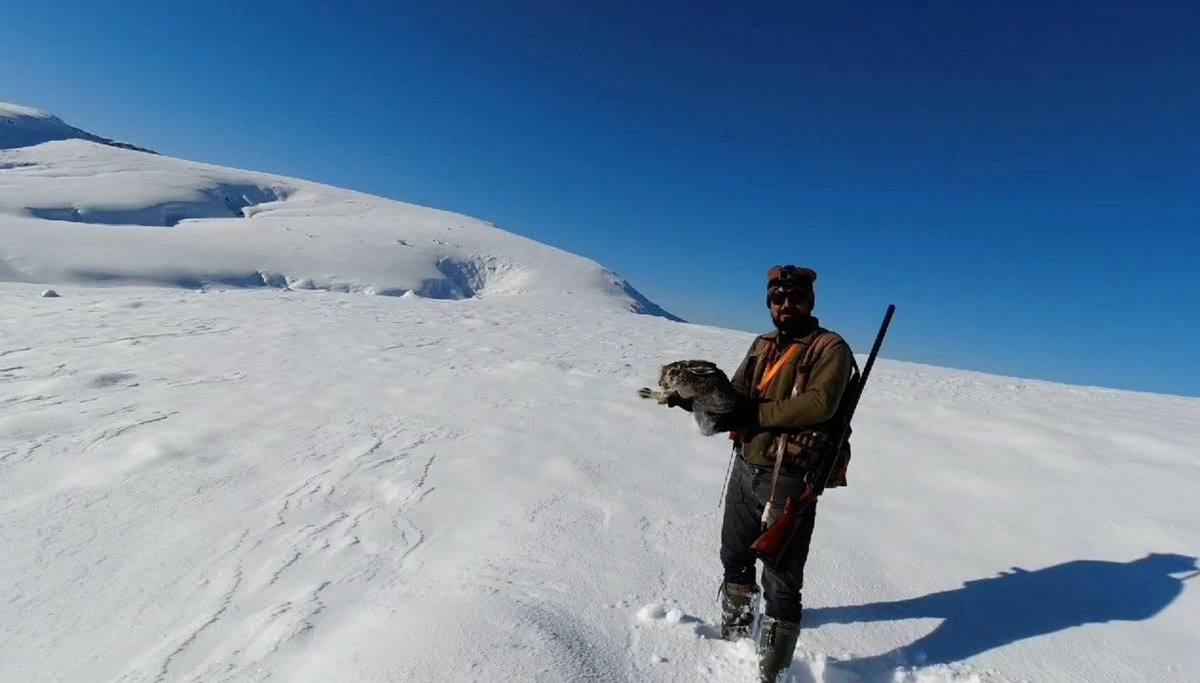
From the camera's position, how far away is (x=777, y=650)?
268 cm

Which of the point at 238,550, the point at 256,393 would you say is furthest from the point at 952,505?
the point at 256,393

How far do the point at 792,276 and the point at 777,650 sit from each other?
1.80m

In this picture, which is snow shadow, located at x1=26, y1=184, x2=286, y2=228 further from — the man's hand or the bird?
the man's hand

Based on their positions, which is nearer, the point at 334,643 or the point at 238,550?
the point at 334,643

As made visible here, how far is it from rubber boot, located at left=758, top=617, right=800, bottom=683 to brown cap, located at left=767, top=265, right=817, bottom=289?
165 centimetres

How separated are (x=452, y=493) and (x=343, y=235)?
63.1 meters

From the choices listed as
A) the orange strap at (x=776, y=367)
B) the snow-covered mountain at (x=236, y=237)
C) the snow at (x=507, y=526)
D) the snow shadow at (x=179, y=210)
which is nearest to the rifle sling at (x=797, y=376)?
the orange strap at (x=776, y=367)

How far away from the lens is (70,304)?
13320mm

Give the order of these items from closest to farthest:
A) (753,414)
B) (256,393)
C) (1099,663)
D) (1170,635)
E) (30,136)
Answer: (753,414)
(1099,663)
(1170,635)
(256,393)
(30,136)

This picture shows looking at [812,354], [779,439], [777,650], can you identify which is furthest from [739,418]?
[777,650]

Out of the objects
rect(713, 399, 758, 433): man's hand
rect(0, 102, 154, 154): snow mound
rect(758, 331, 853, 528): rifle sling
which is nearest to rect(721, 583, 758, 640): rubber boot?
rect(758, 331, 853, 528): rifle sling

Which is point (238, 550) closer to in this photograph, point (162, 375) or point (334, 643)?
point (334, 643)

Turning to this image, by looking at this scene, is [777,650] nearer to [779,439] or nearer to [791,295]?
[779,439]

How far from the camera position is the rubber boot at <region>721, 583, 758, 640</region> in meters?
3.04
